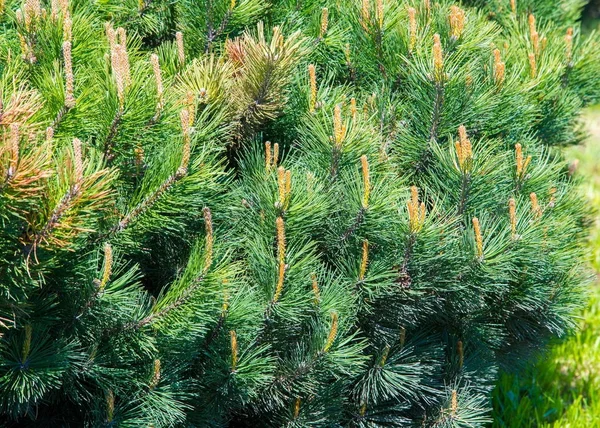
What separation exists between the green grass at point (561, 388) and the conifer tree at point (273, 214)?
2.51 ft

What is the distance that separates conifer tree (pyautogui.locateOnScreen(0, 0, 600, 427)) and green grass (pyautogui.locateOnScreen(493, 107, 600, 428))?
2.51 ft

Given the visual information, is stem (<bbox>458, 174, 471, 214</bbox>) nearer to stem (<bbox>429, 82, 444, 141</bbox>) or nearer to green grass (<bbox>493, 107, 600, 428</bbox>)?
stem (<bbox>429, 82, 444, 141</bbox>)

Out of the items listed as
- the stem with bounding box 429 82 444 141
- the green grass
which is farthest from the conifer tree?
the green grass

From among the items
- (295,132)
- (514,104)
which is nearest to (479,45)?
(514,104)

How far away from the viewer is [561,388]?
3.74m

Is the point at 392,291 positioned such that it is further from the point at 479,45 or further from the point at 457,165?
the point at 479,45

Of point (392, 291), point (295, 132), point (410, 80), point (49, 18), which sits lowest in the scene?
point (392, 291)

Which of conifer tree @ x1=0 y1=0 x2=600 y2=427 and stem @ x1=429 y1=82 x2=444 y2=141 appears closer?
conifer tree @ x1=0 y1=0 x2=600 y2=427

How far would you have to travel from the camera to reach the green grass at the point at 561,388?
341 centimetres

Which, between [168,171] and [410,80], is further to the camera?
[410,80]

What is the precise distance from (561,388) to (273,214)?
7.50ft

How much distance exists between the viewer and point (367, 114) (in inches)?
96.6

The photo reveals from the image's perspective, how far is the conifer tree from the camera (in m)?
1.84

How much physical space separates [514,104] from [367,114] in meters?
0.51
